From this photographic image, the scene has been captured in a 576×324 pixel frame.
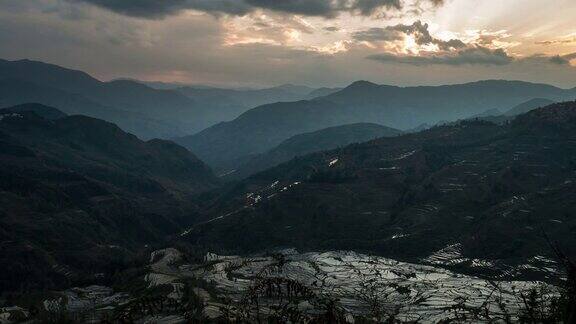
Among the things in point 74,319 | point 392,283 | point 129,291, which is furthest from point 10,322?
point 392,283

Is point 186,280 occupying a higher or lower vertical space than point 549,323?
lower

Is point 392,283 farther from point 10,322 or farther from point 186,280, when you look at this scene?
point 10,322

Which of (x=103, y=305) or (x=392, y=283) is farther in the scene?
(x=392, y=283)

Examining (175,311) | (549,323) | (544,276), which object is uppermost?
(549,323)

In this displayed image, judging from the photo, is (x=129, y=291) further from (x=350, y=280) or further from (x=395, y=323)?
(x=395, y=323)

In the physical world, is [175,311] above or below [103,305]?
above

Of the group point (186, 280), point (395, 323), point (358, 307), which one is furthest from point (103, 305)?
point (395, 323)

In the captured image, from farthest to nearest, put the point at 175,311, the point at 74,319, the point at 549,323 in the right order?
1. the point at 74,319
2. the point at 175,311
3. the point at 549,323

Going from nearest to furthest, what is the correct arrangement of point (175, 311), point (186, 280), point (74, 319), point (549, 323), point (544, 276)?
point (549, 323) → point (175, 311) → point (74, 319) → point (186, 280) → point (544, 276)

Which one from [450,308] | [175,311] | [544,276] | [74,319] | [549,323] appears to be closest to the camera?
[549,323]
